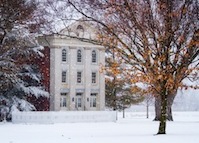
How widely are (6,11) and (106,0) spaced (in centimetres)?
682

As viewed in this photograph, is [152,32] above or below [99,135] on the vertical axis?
above

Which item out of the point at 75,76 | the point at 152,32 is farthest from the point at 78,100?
the point at 152,32

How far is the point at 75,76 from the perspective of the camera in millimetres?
59344

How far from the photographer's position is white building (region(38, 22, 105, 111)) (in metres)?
57.3

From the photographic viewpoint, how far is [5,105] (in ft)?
148

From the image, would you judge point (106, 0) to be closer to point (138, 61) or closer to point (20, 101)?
point (138, 61)

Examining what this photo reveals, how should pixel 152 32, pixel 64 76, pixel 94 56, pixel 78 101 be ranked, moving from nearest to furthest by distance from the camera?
pixel 152 32 → pixel 64 76 → pixel 78 101 → pixel 94 56

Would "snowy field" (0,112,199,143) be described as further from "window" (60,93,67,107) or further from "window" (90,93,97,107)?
"window" (90,93,97,107)

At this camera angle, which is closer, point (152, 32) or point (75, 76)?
point (152, 32)

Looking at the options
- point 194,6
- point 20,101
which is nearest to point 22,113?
point 20,101

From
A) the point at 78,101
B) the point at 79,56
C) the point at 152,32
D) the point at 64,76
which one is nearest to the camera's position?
the point at 152,32

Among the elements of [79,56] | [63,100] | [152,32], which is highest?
[79,56]

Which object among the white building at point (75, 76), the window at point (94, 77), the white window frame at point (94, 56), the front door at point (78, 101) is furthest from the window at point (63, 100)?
the white window frame at point (94, 56)

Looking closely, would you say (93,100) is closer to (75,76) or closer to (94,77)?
(94,77)
